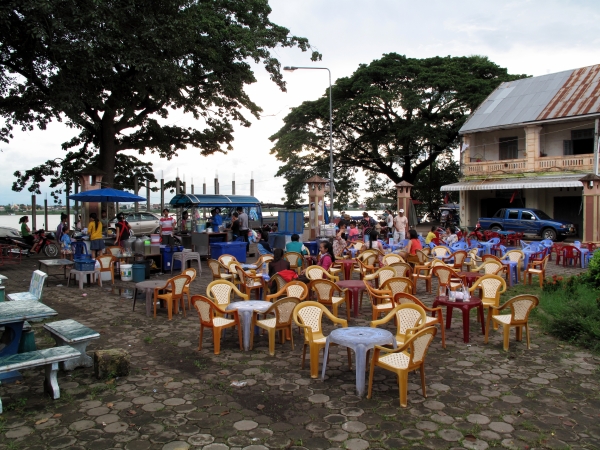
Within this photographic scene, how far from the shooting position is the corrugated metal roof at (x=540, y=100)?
2277cm

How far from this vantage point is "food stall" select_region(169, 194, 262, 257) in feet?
47.8

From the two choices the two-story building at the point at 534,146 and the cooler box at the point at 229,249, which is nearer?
the cooler box at the point at 229,249

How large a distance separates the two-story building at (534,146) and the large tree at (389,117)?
205cm

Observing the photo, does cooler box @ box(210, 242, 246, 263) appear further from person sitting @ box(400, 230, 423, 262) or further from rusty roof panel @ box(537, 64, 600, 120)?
rusty roof panel @ box(537, 64, 600, 120)

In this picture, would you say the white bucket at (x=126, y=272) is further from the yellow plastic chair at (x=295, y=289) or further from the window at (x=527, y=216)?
the window at (x=527, y=216)

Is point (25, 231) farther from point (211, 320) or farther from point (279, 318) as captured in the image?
point (279, 318)

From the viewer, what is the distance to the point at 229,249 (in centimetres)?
1400

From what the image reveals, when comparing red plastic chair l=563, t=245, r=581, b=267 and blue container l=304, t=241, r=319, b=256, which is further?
blue container l=304, t=241, r=319, b=256

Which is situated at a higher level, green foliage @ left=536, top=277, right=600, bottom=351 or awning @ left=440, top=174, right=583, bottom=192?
awning @ left=440, top=174, right=583, bottom=192

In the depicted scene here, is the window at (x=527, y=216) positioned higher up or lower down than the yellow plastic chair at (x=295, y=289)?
higher up

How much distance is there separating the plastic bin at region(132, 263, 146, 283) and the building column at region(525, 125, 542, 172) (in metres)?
20.2

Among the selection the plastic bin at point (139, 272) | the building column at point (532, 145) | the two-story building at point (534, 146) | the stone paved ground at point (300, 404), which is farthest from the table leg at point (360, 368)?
the building column at point (532, 145)

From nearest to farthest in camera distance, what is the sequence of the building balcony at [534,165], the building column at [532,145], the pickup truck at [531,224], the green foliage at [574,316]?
the green foliage at [574,316], the pickup truck at [531,224], the building balcony at [534,165], the building column at [532,145]

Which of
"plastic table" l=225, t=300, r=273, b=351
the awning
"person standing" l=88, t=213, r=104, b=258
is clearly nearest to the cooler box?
"person standing" l=88, t=213, r=104, b=258
